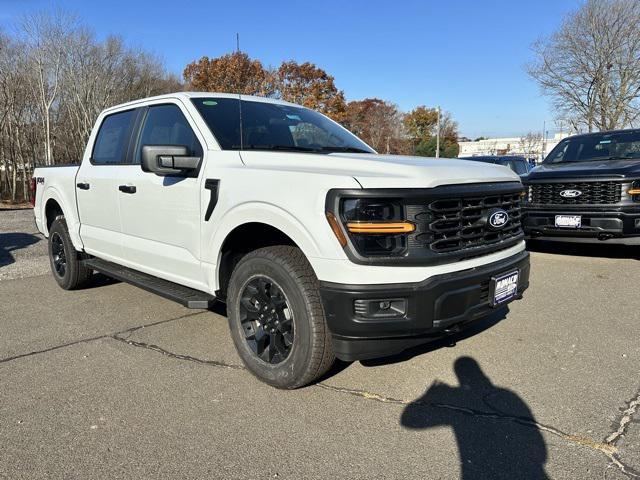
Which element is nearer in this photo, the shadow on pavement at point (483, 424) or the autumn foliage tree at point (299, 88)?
the shadow on pavement at point (483, 424)

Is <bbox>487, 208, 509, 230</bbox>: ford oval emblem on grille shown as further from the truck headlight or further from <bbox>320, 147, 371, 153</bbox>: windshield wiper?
<bbox>320, 147, 371, 153</bbox>: windshield wiper

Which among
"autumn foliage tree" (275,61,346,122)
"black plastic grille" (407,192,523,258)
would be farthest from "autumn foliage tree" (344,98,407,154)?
"black plastic grille" (407,192,523,258)

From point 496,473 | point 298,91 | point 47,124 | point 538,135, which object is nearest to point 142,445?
point 496,473

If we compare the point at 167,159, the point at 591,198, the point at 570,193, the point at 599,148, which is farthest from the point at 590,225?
the point at 167,159

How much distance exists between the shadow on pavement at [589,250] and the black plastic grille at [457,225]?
5.16 meters

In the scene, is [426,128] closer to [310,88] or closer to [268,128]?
[310,88]

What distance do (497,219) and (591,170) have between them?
446 centimetres

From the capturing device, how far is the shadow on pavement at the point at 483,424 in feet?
7.95

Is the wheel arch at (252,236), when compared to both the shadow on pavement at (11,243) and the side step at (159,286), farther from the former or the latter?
the shadow on pavement at (11,243)

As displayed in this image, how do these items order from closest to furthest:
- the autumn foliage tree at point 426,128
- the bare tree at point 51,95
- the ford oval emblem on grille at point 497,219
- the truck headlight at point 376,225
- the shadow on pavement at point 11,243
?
1. the truck headlight at point 376,225
2. the ford oval emblem on grille at point 497,219
3. the shadow on pavement at point 11,243
4. the bare tree at point 51,95
5. the autumn foliage tree at point 426,128

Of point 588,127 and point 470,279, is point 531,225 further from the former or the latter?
point 588,127

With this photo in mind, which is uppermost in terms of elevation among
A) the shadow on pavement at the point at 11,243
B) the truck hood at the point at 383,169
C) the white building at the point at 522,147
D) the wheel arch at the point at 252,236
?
the white building at the point at 522,147

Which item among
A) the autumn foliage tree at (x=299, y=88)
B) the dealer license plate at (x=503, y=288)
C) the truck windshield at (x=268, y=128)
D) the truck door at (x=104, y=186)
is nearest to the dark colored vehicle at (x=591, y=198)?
the truck windshield at (x=268, y=128)

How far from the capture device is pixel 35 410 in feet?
9.89
